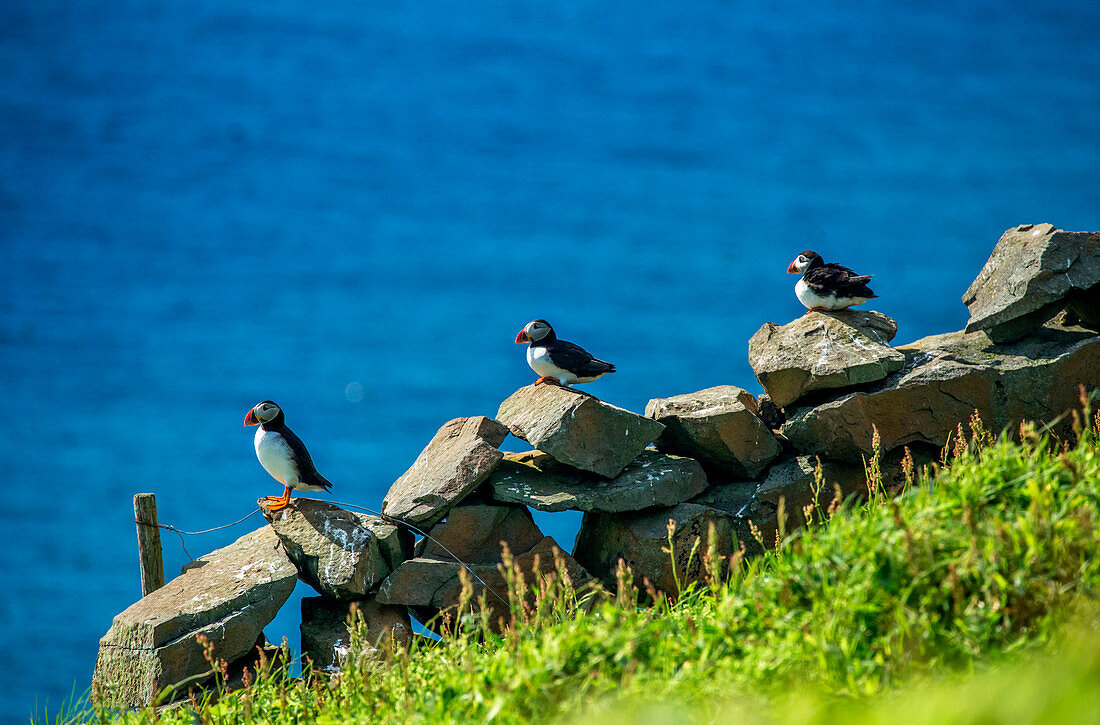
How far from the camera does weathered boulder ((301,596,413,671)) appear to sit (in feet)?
21.7

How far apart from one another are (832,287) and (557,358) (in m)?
2.44

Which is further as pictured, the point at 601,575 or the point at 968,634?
the point at 601,575

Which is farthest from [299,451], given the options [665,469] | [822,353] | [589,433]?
[822,353]

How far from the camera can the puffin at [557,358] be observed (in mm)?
7332

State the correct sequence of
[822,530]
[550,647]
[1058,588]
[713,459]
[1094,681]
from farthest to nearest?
[713,459]
[822,530]
[550,647]
[1058,588]
[1094,681]

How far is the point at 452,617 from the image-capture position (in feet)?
22.2

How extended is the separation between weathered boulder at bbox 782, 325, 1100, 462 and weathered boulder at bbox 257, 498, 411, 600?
11.6ft

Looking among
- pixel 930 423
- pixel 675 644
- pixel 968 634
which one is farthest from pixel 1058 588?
pixel 930 423

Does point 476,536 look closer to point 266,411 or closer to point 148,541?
point 266,411

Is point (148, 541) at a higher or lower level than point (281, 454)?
lower

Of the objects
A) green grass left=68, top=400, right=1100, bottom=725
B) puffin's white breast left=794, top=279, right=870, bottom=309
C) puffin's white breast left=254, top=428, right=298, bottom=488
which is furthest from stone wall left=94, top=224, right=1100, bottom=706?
green grass left=68, top=400, right=1100, bottom=725

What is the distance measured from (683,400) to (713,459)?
59 cm

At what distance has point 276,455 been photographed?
7.06 m

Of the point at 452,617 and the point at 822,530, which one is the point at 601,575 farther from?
the point at 822,530
